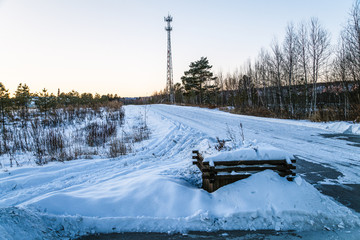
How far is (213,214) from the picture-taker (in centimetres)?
330

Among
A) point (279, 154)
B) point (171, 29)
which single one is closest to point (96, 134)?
point (279, 154)

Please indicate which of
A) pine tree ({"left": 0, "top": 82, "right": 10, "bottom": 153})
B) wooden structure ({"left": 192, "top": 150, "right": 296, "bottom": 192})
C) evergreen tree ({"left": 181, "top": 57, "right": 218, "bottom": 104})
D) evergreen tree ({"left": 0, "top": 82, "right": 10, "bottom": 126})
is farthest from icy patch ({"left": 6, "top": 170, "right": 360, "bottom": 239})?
evergreen tree ({"left": 181, "top": 57, "right": 218, "bottom": 104})

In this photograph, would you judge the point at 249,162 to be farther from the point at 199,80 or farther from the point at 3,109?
the point at 199,80

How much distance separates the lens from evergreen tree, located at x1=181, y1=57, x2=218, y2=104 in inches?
1643

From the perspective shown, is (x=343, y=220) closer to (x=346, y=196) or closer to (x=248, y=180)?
(x=346, y=196)

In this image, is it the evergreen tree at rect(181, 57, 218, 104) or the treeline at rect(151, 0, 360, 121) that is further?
the evergreen tree at rect(181, 57, 218, 104)

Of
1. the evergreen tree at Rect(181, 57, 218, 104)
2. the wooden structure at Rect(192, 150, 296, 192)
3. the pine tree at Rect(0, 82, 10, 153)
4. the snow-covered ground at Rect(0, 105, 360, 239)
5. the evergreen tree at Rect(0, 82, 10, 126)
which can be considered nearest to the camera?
the snow-covered ground at Rect(0, 105, 360, 239)

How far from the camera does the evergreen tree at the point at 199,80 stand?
41744 millimetres

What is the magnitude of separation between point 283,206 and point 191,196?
1.49 meters

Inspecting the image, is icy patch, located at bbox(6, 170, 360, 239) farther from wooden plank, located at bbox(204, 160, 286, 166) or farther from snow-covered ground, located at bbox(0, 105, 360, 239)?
wooden plank, located at bbox(204, 160, 286, 166)

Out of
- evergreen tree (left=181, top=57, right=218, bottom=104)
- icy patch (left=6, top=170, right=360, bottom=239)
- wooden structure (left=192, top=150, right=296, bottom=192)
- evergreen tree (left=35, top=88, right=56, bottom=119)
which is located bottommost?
icy patch (left=6, top=170, right=360, bottom=239)

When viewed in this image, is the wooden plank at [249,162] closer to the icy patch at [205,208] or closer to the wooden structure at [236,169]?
the wooden structure at [236,169]

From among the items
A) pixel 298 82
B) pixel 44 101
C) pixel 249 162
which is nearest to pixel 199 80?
pixel 298 82

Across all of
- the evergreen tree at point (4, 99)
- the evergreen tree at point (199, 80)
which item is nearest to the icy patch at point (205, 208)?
the evergreen tree at point (4, 99)
